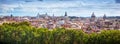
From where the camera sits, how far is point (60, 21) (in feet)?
31.8

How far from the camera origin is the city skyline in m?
9.40

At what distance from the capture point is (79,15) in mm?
9523

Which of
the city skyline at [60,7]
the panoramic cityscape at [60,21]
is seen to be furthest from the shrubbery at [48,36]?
the city skyline at [60,7]

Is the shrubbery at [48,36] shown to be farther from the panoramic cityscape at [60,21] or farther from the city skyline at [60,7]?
the city skyline at [60,7]

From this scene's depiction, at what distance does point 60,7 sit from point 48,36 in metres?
0.77

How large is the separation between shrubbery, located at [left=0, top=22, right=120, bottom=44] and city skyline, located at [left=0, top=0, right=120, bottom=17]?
37cm

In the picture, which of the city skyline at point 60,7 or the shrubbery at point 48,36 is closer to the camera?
the shrubbery at point 48,36

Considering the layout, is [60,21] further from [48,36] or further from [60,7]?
[48,36]

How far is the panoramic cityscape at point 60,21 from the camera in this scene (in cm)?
932

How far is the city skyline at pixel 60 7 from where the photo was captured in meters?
9.40

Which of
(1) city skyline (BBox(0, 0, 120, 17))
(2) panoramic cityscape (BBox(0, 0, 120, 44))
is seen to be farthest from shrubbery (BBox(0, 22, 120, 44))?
(1) city skyline (BBox(0, 0, 120, 17))

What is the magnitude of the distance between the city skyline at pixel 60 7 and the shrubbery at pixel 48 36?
37 centimetres

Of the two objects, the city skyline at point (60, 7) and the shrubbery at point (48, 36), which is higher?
the city skyline at point (60, 7)

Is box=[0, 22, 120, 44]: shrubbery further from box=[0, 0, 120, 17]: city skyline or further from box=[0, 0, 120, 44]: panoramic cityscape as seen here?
box=[0, 0, 120, 17]: city skyline
